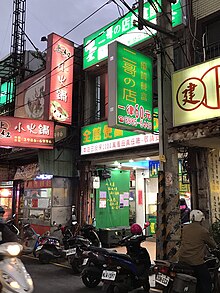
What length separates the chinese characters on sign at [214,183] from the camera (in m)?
9.03

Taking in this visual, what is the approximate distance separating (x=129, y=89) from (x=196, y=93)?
1658 mm

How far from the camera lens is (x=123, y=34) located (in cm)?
1220

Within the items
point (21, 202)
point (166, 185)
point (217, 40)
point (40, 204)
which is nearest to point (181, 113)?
point (166, 185)

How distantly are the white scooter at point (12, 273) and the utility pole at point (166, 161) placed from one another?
3515mm

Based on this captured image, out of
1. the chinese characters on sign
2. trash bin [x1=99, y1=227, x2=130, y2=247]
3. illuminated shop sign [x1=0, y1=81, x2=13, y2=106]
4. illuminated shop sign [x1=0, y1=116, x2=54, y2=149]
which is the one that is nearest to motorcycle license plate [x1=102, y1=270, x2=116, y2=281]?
the chinese characters on sign

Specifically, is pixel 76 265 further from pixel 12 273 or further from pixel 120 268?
pixel 12 273

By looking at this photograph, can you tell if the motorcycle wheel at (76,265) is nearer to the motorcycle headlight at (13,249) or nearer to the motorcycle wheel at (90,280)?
the motorcycle wheel at (90,280)

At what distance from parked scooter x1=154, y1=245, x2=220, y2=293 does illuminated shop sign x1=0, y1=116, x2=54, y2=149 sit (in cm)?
815

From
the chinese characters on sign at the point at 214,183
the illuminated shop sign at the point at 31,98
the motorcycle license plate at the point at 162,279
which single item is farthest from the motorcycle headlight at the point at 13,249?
the illuminated shop sign at the point at 31,98

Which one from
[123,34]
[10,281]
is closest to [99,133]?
[123,34]

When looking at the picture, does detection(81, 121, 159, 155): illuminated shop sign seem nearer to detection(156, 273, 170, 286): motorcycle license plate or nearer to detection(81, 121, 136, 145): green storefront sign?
detection(81, 121, 136, 145): green storefront sign

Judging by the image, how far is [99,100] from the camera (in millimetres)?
14422

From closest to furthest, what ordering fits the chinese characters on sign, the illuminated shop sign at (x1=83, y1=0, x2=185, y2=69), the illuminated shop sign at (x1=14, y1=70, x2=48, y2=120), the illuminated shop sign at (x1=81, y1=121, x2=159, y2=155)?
the chinese characters on sign < the illuminated shop sign at (x1=83, y1=0, x2=185, y2=69) < the illuminated shop sign at (x1=81, y1=121, x2=159, y2=155) < the illuminated shop sign at (x1=14, y1=70, x2=48, y2=120)

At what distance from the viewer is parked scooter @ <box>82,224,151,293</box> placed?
20.4 ft
